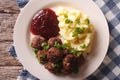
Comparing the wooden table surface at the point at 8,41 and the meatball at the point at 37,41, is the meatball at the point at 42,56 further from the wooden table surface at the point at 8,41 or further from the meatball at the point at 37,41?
the wooden table surface at the point at 8,41

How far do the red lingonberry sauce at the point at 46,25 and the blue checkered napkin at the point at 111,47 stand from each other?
271mm

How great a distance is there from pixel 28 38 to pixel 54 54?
0.78 feet

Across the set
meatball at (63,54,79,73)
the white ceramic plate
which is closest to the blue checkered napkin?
the white ceramic plate

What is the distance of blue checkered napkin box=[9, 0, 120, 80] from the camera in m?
2.03

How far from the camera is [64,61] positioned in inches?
74.3

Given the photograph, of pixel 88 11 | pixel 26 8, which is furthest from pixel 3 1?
pixel 88 11

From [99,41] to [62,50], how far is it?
0.23 m

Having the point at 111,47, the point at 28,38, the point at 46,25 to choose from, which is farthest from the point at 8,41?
the point at 111,47

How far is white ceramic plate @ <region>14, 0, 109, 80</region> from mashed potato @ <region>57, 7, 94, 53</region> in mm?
66

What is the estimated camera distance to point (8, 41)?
2.16 metres

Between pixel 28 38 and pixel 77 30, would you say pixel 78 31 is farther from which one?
pixel 28 38

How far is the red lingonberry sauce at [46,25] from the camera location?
1975 mm

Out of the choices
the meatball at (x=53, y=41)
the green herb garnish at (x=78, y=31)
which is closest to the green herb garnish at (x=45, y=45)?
the meatball at (x=53, y=41)

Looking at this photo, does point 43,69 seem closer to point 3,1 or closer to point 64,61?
point 64,61
